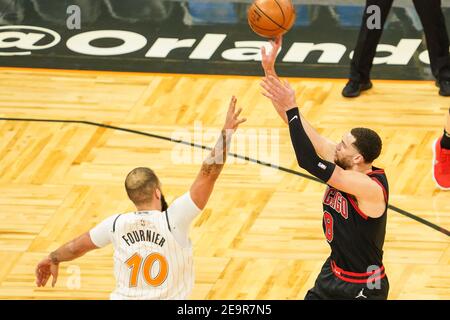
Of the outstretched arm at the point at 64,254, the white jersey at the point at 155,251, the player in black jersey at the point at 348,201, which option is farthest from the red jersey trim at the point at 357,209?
the outstretched arm at the point at 64,254

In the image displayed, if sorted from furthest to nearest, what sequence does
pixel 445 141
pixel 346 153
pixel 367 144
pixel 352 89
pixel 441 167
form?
1. pixel 352 89
2. pixel 441 167
3. pixel 445 141
4. pixel 346 153
5. pixel 367 144

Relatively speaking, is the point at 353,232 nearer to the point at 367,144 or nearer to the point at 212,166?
the point at 367,144

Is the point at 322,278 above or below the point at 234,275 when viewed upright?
above

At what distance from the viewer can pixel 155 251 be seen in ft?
23.4

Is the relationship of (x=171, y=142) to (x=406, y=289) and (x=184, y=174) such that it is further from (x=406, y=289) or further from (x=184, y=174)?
(x=406, y=289)

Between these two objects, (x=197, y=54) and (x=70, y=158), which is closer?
(x=70, y=158)

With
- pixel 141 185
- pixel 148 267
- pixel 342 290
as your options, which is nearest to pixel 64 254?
pixel 148 267

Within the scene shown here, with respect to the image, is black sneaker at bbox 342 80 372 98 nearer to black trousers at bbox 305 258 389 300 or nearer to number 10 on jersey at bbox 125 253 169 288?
black trousers at bbox 305 258 389 300

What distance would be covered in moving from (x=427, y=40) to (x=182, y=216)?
5.44 meters

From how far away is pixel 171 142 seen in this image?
36.7 feet

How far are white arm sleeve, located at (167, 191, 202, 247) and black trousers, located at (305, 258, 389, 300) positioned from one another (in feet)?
3.80

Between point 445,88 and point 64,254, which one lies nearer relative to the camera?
point 64,254
